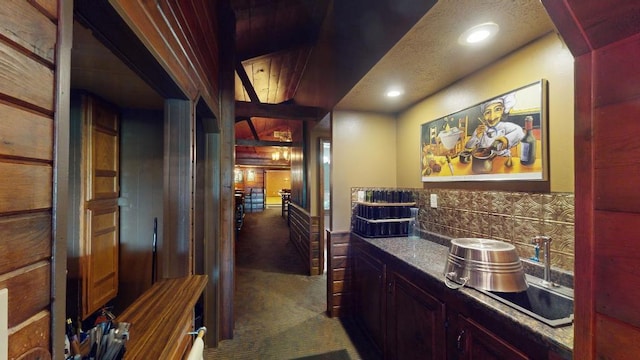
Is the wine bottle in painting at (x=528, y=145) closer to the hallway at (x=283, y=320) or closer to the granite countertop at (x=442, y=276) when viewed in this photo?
the granite countertop at (x=442, y=276)

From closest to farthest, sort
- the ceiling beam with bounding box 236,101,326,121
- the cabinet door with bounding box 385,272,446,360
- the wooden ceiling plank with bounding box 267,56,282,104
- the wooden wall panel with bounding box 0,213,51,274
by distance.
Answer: the wooden wall panel with bounding box 0,213,51,274
the cabinet door with bounding box 385,272,446,360
the ceiling beam with bounding box 236,101,326,121
the wooden ceiling plank with bounding box 267,56,282,104

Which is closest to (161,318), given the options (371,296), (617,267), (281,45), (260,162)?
(617,267)

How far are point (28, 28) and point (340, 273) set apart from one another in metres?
2.57

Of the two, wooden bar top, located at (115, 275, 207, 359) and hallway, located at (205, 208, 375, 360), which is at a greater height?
wooden bar top, located at (115, 275, 207, 359)

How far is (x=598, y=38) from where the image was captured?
1.95 feet

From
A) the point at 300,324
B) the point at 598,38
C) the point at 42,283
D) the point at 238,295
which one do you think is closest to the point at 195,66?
the point at 42,283

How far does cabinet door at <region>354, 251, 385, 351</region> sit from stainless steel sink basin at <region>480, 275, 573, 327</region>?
866mm

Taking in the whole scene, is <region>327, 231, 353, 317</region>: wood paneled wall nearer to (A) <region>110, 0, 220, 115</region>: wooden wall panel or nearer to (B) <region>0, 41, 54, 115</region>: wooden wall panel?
(A) <region>110, 0, 220, 115</region>: wooden wall panel

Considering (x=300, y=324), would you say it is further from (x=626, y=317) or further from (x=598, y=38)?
(x=598, y=38)

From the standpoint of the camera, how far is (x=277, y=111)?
3.15 m

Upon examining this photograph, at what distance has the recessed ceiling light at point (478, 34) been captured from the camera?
127 cm

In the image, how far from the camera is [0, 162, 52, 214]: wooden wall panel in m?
0.40

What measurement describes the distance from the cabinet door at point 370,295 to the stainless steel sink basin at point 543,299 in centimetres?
87

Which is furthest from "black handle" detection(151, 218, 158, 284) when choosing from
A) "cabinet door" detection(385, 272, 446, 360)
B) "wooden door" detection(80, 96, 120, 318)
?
"cabinet door" detection(385, 272, 446, 360)
